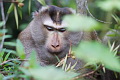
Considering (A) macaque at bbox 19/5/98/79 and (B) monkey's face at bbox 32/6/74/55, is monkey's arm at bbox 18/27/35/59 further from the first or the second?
(B) monkey's face at bbox 32/6/74/55

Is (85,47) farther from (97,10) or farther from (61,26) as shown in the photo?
(97,10)

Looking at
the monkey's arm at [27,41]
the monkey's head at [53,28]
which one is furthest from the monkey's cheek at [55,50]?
the monkey's arm at [27,41]

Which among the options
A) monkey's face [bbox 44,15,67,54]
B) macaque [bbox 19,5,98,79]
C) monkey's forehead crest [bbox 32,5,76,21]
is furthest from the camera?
monkey's forehead crest [bbox 32,5,76,21]

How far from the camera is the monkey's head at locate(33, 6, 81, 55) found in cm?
317

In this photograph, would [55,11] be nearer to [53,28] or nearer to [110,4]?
[53,28]

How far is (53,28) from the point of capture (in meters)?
3.43

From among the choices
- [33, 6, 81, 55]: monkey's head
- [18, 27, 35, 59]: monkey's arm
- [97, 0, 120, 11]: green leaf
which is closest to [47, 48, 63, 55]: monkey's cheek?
[33, 6, 81, 55]: monkey's head

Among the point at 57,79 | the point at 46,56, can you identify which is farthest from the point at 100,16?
the point at 57,79

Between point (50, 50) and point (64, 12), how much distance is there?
23.8 inches

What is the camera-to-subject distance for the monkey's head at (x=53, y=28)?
3.17 metres

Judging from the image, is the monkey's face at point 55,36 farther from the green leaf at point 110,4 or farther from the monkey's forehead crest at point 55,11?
the green leaf at point 110,4

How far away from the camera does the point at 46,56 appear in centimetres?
343

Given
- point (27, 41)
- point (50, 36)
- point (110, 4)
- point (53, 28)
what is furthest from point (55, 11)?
point (110, 4)

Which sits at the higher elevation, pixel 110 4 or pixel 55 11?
pixel 110 4
